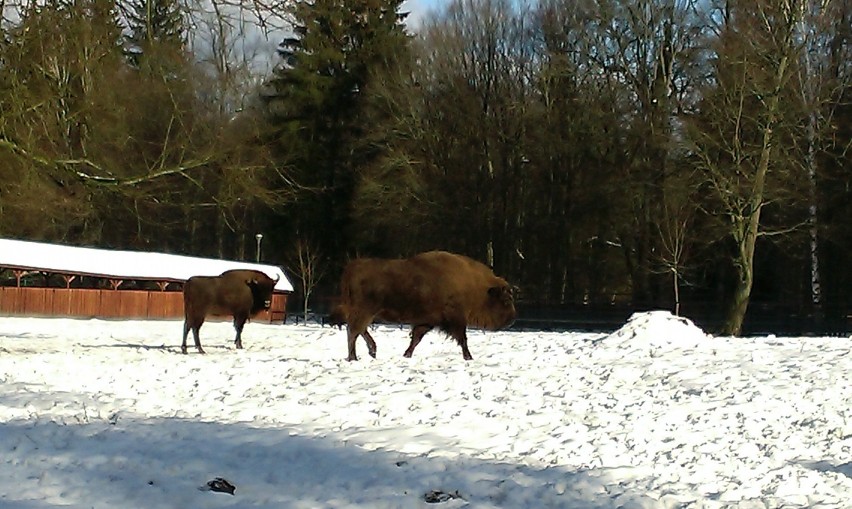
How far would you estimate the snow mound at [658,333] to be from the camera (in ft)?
62.4

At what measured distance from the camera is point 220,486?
7570 mm

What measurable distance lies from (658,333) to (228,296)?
10017mm

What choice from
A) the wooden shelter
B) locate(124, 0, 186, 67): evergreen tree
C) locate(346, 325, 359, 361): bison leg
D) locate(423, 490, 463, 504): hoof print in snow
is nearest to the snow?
the wooden shelter

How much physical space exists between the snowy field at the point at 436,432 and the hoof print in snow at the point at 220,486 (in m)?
0.07

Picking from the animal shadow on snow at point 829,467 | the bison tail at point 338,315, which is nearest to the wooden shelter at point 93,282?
the bison tail at point 338,315

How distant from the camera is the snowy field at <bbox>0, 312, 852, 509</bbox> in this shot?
754cm

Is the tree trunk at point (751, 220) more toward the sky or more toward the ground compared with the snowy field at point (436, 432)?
more toward the sky

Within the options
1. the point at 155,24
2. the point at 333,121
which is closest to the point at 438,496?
the point at 155,24

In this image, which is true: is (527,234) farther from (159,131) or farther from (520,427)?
(520,427)

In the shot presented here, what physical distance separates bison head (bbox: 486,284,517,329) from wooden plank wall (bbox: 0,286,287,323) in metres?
28.4

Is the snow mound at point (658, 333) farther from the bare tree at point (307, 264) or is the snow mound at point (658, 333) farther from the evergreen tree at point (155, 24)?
the bare tree at point (307, 264)

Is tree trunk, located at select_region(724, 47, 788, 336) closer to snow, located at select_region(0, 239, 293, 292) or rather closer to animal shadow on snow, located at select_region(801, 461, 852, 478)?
snow, located at select_region(0, 239, 293, 292)

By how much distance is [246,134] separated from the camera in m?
17.4

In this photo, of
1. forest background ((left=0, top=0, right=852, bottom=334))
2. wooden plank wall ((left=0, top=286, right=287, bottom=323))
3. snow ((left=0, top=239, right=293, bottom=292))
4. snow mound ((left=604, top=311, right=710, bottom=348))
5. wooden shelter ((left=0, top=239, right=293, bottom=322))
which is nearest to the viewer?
forest background ((left=0, top=0, right=852, bottom=334))
